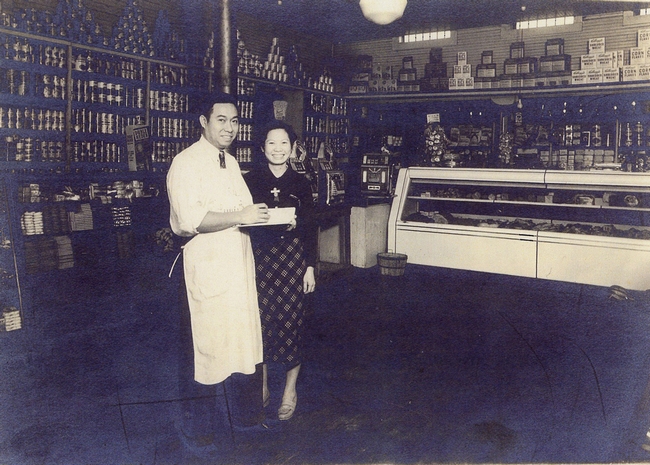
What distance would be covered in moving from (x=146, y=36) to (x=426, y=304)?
4288 mm

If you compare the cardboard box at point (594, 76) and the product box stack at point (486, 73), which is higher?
the product box stack at point (486, 73)

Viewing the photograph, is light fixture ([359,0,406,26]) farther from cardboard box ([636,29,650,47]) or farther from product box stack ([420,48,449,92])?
cardboard box ([636,29,650,47])

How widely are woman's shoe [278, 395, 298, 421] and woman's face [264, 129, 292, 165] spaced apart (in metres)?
1.45

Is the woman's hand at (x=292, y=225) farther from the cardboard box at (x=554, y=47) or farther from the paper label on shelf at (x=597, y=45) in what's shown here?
the cardboard box at (x=554, y=47)

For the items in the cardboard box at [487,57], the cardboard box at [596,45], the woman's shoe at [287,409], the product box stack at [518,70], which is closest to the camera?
the woman's shoe at [287,409]

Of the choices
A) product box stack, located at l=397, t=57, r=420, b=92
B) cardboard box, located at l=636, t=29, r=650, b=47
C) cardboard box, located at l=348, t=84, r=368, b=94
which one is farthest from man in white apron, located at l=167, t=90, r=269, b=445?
cardboard box, located at l=636, t=29, r=650, b=47

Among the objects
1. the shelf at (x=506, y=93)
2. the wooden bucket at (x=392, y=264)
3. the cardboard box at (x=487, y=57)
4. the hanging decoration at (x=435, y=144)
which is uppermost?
the cardboard box at (x=487, y=57)

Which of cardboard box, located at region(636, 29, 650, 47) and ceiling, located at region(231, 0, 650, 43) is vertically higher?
ceiling, located at region(231, 0, 650, 43)

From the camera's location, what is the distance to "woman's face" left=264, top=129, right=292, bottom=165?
2.95m

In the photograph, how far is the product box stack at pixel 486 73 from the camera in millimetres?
Result: 8203

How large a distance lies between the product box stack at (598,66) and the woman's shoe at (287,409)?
6461 millimetres

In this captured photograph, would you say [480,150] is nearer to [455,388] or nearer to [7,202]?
[455,388]

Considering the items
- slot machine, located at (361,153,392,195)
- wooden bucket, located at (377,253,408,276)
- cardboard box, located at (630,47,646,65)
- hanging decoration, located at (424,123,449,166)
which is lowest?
wooden bucket, located at (377,253,408,276)

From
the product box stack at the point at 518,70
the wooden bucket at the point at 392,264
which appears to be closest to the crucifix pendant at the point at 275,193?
the wooden bucket at the point at 392,264
